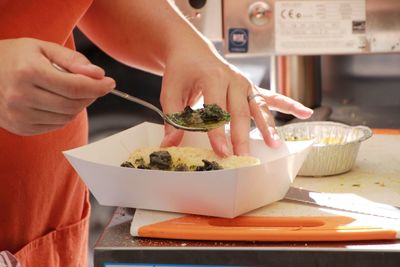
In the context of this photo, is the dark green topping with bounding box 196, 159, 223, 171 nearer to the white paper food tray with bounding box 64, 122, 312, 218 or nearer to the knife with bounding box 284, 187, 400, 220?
the white paper food tray with bounding box 64, 122, 312, 218

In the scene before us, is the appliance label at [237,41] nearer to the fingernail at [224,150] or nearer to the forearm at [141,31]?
the forearm at [141,31]

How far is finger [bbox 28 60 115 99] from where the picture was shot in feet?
2.73

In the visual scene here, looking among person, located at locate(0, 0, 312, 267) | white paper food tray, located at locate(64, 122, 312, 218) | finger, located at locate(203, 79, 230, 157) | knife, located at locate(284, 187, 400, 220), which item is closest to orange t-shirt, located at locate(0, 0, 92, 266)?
person, located at locate(0, 0, 312, 267)

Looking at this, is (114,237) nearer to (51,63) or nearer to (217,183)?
(217,183)

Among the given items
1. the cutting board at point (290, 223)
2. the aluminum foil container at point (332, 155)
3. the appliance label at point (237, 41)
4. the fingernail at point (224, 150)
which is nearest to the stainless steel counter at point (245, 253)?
the cutting board at point (290, 223)

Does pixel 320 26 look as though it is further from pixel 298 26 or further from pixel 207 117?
pixel 207 117

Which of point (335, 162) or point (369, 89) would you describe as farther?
point (369, 89)

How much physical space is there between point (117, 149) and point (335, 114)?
68 cm

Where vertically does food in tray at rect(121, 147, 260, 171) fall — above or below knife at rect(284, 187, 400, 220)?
above

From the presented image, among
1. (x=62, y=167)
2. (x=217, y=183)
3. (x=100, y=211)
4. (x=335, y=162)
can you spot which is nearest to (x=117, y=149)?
(x=62, y=167)

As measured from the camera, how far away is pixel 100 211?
2.22 metres

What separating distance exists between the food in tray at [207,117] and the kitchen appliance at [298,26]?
1.95ft

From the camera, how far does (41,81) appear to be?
0.84 metres

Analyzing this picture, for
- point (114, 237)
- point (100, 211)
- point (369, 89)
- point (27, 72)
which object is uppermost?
point (27, 72)
